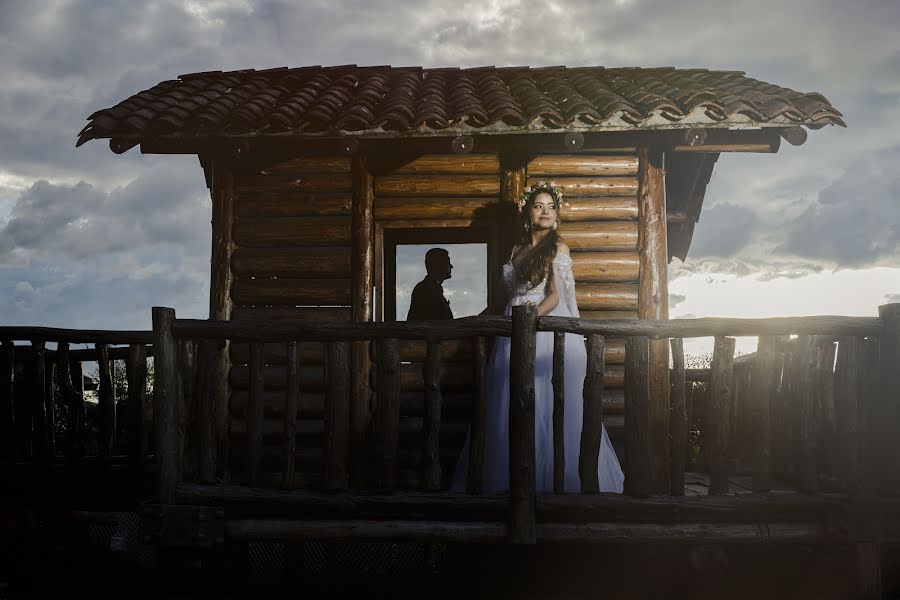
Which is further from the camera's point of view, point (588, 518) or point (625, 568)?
point (625, 568)

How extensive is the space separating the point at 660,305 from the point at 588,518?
2959mm

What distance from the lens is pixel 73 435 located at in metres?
6.73

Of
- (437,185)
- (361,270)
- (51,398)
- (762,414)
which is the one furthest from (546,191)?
(51,398)

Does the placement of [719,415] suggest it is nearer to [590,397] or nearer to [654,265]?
[590,397]

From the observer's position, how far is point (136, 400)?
6.46 metres

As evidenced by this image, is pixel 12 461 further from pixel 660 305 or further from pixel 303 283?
pixel 660 305

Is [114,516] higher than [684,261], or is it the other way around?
[684,261]

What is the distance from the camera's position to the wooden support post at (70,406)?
6691 millimetres

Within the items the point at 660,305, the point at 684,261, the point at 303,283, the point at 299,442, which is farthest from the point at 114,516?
the point at 684,261

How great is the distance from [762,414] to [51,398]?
Result: 6.09m

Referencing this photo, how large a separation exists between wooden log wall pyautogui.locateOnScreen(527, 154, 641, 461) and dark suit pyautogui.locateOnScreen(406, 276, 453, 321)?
2.14 m

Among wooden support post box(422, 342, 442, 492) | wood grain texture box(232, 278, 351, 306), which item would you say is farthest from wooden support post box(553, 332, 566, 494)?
wood grain texture box(232, 278, 351, 306)

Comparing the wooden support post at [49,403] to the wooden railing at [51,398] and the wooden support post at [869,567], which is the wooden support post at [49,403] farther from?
the wooden support post at [869,567]

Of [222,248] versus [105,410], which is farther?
[222,248]
